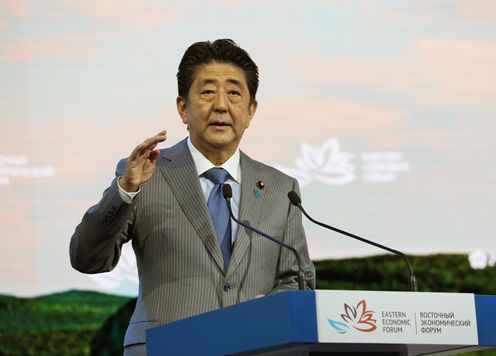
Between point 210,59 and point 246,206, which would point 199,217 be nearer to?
point 246,206

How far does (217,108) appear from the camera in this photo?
343cm

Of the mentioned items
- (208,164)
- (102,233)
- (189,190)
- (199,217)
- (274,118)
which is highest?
(274,118)

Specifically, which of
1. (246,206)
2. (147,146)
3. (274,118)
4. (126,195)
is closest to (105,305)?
(274,118)

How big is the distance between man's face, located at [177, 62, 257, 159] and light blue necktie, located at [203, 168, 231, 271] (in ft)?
0.26

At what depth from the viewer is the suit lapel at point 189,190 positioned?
129 inches

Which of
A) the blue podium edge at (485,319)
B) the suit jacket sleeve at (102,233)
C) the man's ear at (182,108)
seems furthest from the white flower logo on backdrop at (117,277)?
the blue podium edge at (485,319)

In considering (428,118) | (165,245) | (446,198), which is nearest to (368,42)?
(428,118)

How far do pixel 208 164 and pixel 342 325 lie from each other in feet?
3.79

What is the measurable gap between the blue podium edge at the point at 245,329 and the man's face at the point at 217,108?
2.69 feet

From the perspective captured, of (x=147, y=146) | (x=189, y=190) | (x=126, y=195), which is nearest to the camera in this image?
(x=147, y=146)

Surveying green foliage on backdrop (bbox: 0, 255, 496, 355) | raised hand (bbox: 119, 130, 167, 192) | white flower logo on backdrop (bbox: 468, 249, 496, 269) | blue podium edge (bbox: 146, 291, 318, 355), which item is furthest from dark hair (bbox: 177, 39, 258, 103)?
white flower logo on backdrop (bbox: 468, 249, 496, 269)

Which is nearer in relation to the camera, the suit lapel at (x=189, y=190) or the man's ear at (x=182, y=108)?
the suit lapel at (x=189, y=190)

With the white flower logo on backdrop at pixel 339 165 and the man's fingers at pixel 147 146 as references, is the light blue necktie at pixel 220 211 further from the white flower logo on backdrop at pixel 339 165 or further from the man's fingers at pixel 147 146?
the white flower logo on backdrop at pixel 339 165

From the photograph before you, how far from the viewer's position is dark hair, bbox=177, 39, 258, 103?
3.53 metres
